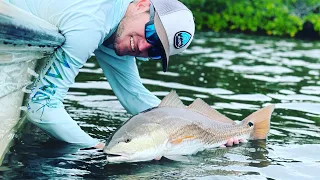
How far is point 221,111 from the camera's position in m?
6.74

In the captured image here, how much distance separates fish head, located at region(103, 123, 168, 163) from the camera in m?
4.03

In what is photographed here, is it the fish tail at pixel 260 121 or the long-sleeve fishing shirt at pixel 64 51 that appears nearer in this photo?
the long-sleeve fishing shirt at pixel 64 51

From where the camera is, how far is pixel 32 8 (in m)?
4.25

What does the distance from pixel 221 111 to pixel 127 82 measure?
157 cm

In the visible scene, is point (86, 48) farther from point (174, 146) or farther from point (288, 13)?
point (288, 13)

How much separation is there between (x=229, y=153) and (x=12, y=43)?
2.29m

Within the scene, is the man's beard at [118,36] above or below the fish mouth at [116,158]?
above

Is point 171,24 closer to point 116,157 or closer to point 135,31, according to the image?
point 135,31

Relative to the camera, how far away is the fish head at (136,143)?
403 centimetres

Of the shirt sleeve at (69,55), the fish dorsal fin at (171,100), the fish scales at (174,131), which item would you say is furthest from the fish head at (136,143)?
the shirt sleeve at (69,55)

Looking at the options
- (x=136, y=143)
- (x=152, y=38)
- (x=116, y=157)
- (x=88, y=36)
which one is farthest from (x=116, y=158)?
(x=152, y=38)

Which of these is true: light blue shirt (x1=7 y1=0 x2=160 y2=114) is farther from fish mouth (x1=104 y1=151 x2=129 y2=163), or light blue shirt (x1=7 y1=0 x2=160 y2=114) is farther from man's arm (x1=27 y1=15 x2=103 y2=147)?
fish mouth (x1=104 y1=151 x2=129 y2=163)

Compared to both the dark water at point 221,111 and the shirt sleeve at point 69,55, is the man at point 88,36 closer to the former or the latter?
the shirt sleeve at point 69,55

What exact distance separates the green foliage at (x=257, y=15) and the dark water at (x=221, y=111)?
1121cm
